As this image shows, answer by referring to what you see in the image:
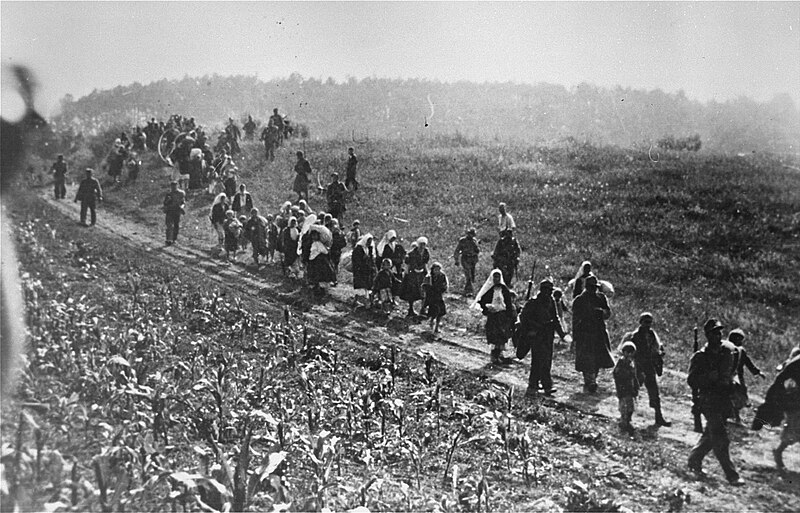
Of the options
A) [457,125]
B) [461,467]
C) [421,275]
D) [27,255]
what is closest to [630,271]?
[421,275]

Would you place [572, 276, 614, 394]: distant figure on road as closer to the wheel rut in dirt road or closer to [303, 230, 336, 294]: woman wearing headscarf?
the wheel rut in dirt road

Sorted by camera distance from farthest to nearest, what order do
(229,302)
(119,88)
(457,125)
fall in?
(119,88)
(457,125)
(229,302)

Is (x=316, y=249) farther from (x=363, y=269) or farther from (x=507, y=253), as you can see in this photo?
(x=507, y=253)

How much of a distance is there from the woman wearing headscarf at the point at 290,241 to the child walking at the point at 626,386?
972 cm

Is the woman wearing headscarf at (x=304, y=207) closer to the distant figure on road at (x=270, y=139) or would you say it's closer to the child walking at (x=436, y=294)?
the child walking at (x=436, y=294)

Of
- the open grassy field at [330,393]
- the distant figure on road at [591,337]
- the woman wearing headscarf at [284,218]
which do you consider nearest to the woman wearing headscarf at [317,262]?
the open grassy field at [330,393]

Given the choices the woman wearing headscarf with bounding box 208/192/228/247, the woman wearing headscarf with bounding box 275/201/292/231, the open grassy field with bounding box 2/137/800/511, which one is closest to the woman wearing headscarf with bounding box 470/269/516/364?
the open grassy field with bounding box 2/137/800/511

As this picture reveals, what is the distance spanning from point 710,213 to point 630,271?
5.07 meters

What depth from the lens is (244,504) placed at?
226 inches

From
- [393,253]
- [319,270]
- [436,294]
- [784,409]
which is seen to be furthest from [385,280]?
[784,409]

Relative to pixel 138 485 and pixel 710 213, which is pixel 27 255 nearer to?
pixel 138 485

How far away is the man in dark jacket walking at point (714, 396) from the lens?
755 centimetres

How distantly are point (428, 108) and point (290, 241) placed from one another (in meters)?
47.3

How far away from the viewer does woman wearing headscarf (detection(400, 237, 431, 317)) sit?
47.2 feet
